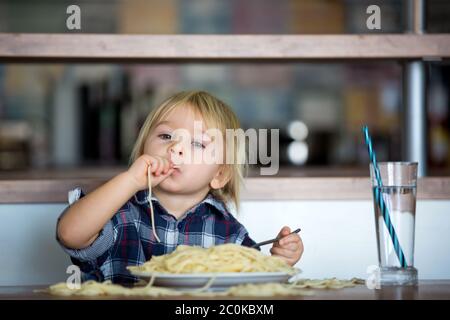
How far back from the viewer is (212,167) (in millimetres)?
1622

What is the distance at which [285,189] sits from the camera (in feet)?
5.85

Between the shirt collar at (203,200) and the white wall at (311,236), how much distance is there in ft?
0.48

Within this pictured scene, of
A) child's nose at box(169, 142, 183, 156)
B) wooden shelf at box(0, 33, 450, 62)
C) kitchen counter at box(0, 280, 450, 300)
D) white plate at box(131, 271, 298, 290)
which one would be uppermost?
wooden shelf at box(0, 33, 450, 62)

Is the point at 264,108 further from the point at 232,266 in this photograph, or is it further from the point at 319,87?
the point at 232,266

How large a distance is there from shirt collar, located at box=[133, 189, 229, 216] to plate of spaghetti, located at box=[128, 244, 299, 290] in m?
0.40

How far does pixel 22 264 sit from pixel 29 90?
12.2ft

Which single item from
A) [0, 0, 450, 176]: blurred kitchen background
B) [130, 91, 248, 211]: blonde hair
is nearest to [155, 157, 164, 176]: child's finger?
[130, 91, 248, 211]: blonde hair

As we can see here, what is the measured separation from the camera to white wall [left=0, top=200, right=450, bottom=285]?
1788 millimetres

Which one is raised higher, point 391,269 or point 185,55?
point 185,55

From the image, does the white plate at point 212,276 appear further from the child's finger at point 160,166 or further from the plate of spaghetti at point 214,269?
the child's finger at point 160,166

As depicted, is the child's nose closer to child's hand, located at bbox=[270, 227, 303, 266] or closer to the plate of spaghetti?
child's hand, located at bbox=[270, 227, 303, 266]

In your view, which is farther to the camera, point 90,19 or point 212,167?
point 90,19

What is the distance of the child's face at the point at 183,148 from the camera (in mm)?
1546
